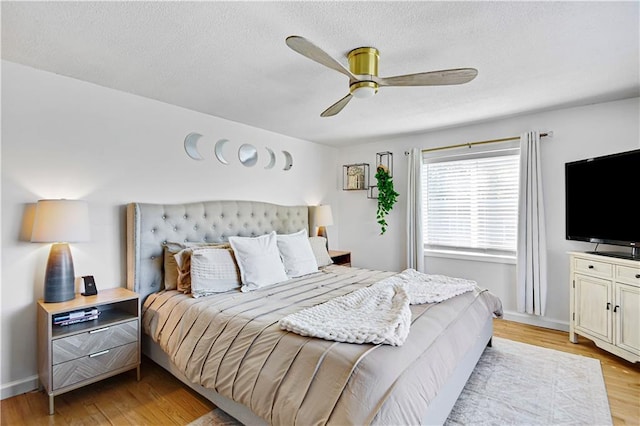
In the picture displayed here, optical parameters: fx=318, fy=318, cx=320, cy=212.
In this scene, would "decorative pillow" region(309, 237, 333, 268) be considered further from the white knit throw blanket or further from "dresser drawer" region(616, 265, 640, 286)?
"dresser drawer" region(616, 265, 640, 286)

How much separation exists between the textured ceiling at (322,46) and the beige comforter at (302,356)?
1.73 meters

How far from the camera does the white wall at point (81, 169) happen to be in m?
2.28

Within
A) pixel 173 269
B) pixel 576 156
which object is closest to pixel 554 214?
pixel 576 156

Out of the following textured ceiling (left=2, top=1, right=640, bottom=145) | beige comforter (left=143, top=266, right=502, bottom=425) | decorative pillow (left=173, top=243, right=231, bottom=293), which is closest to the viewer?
beige comforter (left=143, top=266, right=502, bottom=425)

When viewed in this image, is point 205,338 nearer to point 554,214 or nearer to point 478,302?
point 478,302

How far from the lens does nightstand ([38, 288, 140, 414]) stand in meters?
2.10

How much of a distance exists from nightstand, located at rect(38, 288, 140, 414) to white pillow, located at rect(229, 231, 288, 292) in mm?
841

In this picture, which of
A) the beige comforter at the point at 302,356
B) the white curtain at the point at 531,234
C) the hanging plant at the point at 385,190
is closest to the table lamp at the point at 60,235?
the beige comforter at the point at 302,356

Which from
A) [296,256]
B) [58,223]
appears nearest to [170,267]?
[58,223]

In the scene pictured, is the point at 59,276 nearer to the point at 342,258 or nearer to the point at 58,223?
the point at 58,223

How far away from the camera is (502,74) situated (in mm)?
2492

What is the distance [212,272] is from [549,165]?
12.1ft

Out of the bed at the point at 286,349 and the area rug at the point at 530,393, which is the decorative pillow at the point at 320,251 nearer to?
Answer: the bed at the point at 286,349

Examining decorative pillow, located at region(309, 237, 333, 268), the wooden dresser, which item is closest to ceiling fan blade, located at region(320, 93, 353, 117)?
decorative pillow, located at region(309, 237, 333, 268)
